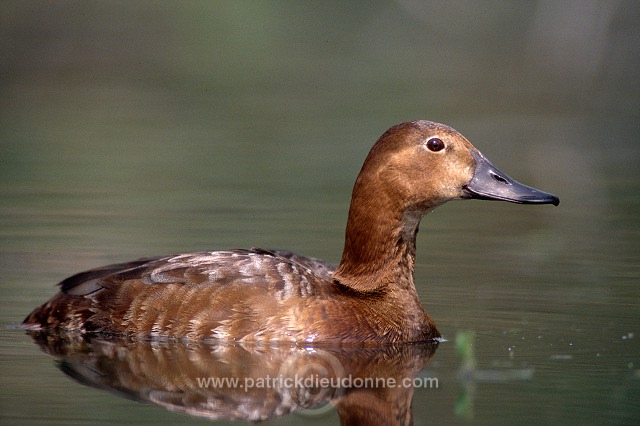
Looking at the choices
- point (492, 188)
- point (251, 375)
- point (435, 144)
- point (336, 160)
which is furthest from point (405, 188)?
point (336, 160)

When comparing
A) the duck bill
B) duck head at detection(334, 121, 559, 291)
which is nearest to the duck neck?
duck head at detection(334, 121, 559, 291)

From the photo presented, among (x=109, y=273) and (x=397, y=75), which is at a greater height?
(x=397, y=75)

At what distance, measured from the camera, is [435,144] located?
8.03 m

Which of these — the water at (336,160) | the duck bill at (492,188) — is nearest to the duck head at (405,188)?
the duck bill at (492,188)

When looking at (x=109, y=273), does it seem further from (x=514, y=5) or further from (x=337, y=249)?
(x=514, y=5)

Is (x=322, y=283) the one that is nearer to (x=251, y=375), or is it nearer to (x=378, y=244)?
(x=378, y=244)

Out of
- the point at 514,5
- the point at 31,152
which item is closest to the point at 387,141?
the point at 31,152

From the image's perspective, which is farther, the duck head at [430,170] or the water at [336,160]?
the duck head at [430,170]

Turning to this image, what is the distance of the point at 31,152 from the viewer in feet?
51.4

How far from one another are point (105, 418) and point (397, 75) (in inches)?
686

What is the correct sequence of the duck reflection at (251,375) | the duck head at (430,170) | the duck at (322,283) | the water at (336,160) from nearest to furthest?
the duck reflection at (251,375) → the water at (336,160) → the duck at (322,283) → the duck head at (430,170)

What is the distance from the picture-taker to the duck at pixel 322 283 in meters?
7.66

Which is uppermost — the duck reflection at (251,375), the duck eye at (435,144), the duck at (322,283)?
the duck eye at (435,144)

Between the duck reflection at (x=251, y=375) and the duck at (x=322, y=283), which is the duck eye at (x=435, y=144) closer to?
the duck at (x=322, y=283)
